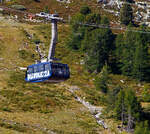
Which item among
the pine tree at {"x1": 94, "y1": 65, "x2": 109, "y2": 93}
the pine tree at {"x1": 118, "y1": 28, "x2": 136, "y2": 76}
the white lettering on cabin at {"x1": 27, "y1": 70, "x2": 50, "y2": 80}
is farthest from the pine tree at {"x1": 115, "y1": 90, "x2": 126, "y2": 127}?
the pine tree at {"x1": 118, "y1": 28, "x2": 136, "y2": 76}

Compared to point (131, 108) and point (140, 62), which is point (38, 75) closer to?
point (131, 108)

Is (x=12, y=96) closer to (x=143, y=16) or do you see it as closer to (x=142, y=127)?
(x=142, y=127)

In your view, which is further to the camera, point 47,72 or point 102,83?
point 102,83

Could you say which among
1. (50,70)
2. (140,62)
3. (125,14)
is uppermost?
(50,70)

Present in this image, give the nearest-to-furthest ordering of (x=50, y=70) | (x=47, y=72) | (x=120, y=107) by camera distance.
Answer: (x=50, y=70) → (x=47, y=72) → (x=120, y=107)

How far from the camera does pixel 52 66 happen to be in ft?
148

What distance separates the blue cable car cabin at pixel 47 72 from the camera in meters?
45.0

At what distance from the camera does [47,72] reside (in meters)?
44.9

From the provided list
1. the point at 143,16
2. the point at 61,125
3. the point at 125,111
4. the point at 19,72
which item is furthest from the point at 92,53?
the point at 143,16

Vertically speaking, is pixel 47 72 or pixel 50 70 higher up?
pixel 50 70

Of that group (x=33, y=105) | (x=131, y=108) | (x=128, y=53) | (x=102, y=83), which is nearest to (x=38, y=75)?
(x=33, y=105)

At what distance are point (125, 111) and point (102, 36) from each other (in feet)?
144

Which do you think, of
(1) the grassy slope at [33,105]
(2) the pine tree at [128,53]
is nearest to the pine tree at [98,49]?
(2) the pine tree at [128,53]

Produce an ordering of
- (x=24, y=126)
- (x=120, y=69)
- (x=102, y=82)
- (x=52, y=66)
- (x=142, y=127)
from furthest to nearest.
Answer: (x=120, y=69) → (x=102, y=82) → (x=142, y=127) → (x=24, y=126) → (x=52, y=66)
